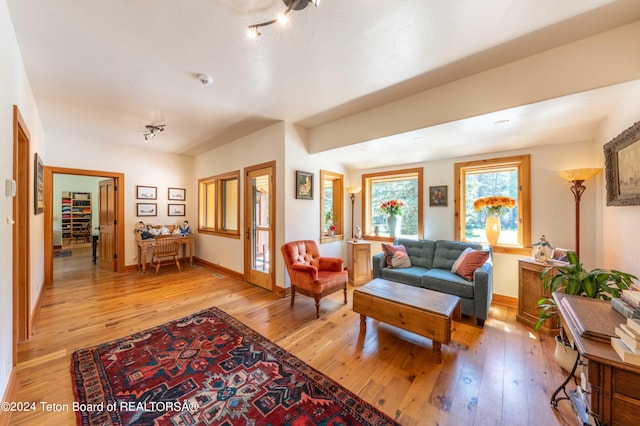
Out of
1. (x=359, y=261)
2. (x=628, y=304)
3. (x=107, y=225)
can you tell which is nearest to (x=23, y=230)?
(x=107, y=225)

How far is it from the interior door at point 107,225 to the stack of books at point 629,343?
6916 millimetres

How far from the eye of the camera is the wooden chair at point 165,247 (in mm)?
4941

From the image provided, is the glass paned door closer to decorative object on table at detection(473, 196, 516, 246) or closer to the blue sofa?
the blue sofa

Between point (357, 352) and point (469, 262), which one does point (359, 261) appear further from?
point (357, 352)

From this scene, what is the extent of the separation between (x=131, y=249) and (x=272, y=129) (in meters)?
4.21

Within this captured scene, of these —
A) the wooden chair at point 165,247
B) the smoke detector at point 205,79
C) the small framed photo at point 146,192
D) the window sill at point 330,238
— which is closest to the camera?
the smoke detector at point 205,79

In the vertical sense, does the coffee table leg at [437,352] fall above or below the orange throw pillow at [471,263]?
below

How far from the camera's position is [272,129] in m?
3.81

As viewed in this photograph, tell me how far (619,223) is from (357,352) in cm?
271

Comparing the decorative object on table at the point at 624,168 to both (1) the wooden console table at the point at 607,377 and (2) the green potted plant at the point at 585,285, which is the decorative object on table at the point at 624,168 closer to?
(2) the green potted plant at the point at 585,285

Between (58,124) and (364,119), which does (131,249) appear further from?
(364,119)

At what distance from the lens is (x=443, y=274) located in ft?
10.5

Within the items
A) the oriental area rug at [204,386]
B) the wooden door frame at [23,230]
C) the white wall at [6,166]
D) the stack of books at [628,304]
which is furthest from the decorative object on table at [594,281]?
the wooden door frame at [23,230]

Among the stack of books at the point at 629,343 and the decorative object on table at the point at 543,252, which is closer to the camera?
the stack of books at the point at 629,343
